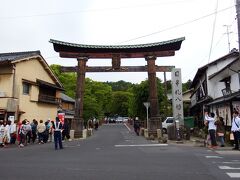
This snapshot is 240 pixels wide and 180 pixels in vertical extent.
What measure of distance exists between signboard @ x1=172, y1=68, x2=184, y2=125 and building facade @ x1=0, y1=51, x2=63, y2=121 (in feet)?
41.6

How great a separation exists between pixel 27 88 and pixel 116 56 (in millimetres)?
8745

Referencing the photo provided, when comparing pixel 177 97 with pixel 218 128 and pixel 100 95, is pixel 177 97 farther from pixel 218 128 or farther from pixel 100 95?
pixel 100 95

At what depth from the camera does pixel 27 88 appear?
28.8m

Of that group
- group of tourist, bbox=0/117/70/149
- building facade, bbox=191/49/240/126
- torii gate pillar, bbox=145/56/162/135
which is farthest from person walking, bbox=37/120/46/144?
building facade, bbox=191/49/240/126

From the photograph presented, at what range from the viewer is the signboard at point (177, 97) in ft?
71.3

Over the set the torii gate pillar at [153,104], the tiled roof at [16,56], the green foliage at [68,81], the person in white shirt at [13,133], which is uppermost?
the green foliage at [68,81]

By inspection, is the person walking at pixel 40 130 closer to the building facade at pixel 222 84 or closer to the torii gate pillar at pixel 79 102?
the torii gate pillar at pixel 79 102

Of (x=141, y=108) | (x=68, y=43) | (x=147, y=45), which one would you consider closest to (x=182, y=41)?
(x=147, y=45)

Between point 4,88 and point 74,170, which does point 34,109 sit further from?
point 74,170

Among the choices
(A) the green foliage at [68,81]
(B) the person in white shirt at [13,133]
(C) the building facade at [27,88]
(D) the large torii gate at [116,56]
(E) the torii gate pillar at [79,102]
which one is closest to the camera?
(B) the person in white shirt at [13,133]

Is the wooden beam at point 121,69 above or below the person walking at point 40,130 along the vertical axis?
above

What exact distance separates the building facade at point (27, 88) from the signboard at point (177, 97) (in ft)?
41.6

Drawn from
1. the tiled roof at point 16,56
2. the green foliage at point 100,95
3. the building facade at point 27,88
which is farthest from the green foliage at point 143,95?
the tiled roof at point 16,56

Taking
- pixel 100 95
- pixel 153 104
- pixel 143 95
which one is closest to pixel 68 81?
pixel 143 95
